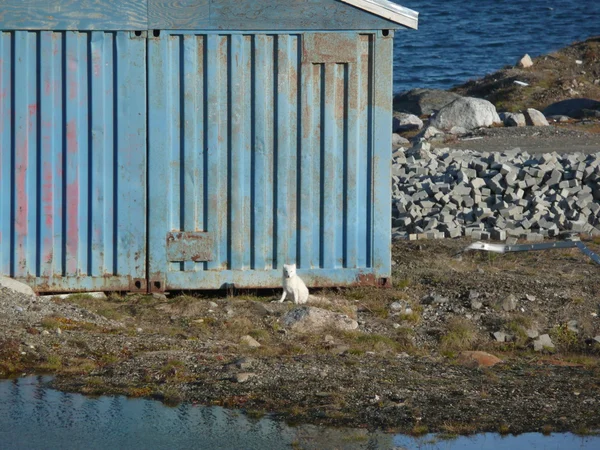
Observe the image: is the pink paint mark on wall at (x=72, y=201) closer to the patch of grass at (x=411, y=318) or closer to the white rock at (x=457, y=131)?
the patch of grass at (x=411, y=318)

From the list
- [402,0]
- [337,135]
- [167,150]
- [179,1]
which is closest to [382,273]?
[337,135]

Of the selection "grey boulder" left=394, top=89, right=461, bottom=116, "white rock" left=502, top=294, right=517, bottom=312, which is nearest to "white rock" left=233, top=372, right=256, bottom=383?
"white rock" left=502, top=294, right=517, bottom=312

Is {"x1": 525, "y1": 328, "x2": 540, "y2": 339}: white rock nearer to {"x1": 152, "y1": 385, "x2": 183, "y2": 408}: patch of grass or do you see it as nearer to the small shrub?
the small shrub

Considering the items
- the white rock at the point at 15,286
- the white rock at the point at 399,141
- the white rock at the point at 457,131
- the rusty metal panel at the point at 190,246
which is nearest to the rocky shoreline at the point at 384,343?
the white rock at the point at 15,286

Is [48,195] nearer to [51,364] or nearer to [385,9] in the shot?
[51,364]

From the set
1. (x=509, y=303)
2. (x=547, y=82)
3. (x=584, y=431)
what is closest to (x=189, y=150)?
(x=509, y=303)

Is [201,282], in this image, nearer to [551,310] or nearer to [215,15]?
[215,15]

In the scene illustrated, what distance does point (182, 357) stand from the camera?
7965mm

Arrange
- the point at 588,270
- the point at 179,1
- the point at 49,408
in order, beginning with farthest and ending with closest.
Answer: the point at 588,270 < the point at 179,1 < the point at 49,408

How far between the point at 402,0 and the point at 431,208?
62.5 m

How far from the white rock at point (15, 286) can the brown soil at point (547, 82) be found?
800 inches

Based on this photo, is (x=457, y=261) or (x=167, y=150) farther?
(x=457, y=261)

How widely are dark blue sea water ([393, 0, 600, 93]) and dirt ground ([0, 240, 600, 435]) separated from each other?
33273 millimetres

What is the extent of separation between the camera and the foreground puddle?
6.26 metres
